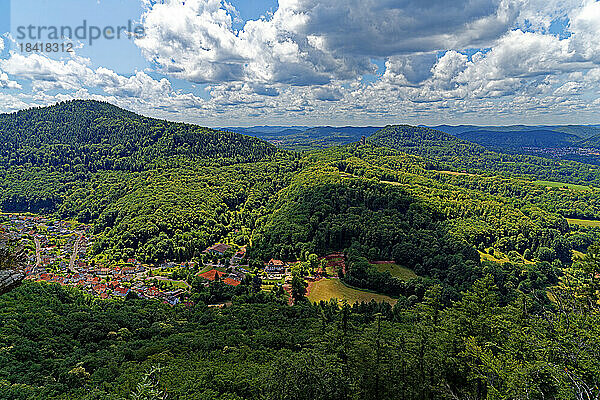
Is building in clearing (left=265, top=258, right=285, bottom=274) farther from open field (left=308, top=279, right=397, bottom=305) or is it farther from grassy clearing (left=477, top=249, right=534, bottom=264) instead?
grassy clearing (left=477, top=249, right=534, bottom=264)

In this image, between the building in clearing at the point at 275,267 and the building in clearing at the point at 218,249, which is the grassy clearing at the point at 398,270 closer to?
the building in clearing at the point at 275,267

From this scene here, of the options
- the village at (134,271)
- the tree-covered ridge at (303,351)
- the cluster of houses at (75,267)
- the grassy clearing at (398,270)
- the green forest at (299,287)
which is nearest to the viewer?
the tree-covered ridge at (303,351)

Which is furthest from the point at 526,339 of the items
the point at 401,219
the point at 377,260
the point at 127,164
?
the point at 127,164

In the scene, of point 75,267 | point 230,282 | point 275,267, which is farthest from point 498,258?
point 75,267

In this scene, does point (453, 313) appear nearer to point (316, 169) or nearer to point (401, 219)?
point (401, 219)

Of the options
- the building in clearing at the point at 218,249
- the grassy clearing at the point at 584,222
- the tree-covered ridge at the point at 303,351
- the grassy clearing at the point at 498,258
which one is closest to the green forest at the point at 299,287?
the tree-covered ridge at the point at 303,351

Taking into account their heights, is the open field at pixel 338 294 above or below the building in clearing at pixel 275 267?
above
